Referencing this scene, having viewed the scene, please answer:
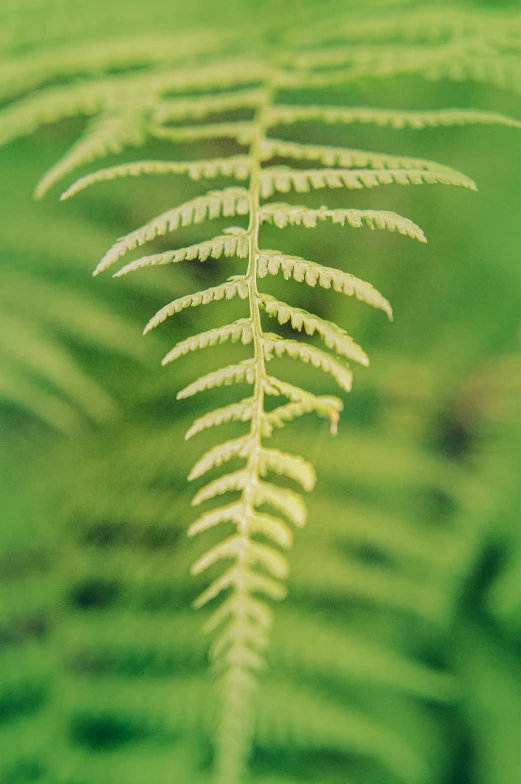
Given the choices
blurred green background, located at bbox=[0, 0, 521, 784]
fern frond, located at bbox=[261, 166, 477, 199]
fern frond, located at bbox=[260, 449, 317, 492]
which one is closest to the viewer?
fern frond, located at bbox=[260, 449, 317, 492]

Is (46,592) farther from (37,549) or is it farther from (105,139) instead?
(105,139)

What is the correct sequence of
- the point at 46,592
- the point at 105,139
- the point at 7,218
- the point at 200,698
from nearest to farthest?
the point at 105,139, the point at 200,698, the point at 46,592, the point at 7,218

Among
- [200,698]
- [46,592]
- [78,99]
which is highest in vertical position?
[78,99]

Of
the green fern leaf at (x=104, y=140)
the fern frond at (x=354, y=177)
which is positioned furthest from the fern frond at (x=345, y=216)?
the green fern leaf at (x=104, y=140)

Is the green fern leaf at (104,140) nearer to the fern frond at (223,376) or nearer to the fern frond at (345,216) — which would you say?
the fern frond at (345,216)

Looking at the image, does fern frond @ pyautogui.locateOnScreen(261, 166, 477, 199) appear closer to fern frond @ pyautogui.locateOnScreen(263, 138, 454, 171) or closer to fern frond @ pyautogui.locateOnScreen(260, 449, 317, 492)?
fern frond @ pyautogui.locateOnScreen(263, 138, 454, 171)

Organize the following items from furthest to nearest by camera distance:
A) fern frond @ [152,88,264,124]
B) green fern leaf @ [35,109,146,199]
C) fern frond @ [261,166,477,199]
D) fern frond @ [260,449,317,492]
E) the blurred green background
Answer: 1. the blurred green background
2. fern frond @ [152,88,264,124]
3. green fern leaf @ [35,109,146,199]
4. fern frond @ [261,166,477,199]
5. fern frond @ [260,449,317,492]

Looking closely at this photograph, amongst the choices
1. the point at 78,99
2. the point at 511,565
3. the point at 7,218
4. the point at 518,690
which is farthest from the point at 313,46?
the point at 518,690

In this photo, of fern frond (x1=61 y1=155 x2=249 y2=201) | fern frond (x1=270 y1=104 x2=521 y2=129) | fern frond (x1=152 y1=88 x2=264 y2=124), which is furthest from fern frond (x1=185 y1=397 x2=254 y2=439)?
fern frond (x1=152 y1=88 x2=264 y2=124)
